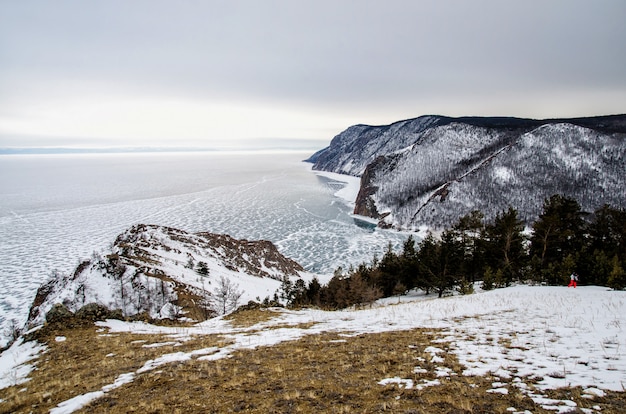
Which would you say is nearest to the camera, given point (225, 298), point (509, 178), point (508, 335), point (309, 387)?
point (309, 387)

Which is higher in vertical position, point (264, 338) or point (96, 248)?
point (264, 338)

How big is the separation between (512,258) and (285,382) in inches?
1420

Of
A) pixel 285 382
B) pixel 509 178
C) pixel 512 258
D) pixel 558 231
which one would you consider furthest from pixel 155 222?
pixel 509 178

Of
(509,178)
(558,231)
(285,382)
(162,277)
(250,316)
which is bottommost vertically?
(162,277)

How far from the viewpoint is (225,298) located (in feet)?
144

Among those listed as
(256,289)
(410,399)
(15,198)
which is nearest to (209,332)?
(410,399)

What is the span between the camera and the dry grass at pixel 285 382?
5.85 meters

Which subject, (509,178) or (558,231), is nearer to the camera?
(558,231)

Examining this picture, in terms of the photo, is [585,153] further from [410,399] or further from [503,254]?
[410,399]

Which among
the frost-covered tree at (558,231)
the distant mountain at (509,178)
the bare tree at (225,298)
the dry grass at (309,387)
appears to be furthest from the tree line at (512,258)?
the distant mountain at (509,178)

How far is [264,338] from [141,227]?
202 ft

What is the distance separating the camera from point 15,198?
484ft

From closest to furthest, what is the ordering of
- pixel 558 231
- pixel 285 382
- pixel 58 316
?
1. pixel 285 382
2. pixel 58 316
3. pixel 558 231

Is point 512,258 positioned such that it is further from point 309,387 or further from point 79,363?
point 79,363
